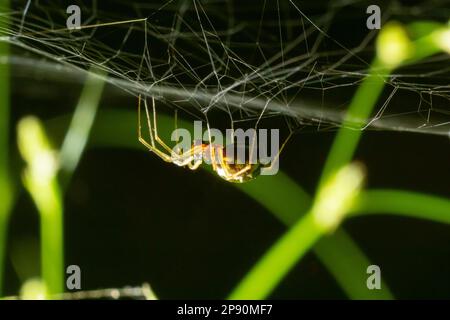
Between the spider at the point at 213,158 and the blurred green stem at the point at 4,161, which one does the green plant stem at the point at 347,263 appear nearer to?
the spider at the point at 213,158

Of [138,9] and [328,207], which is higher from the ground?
[138,9]

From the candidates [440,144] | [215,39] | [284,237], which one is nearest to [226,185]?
[284,237]

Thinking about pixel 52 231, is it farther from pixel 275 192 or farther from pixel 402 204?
pixel 402 204

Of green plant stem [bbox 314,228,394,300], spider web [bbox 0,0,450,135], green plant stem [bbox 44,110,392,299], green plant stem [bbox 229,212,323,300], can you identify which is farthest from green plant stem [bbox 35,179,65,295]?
green plant stem [bbox 314,228,394,300]

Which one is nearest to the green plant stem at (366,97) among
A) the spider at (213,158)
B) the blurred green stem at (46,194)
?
the spider at (213,158)

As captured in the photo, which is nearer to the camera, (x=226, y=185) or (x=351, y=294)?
(x=351, y=294)

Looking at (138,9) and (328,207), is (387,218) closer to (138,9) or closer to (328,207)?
(328,207)

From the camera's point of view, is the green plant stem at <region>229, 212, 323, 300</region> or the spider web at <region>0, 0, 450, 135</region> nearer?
the spider web at <region>0, 0, 450, 135</region>

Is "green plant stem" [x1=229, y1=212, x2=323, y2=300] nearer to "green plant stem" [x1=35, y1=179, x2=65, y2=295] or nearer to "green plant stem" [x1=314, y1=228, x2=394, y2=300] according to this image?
"green plant stem" [x1=314, y1=228, x2=394, y2=300]
